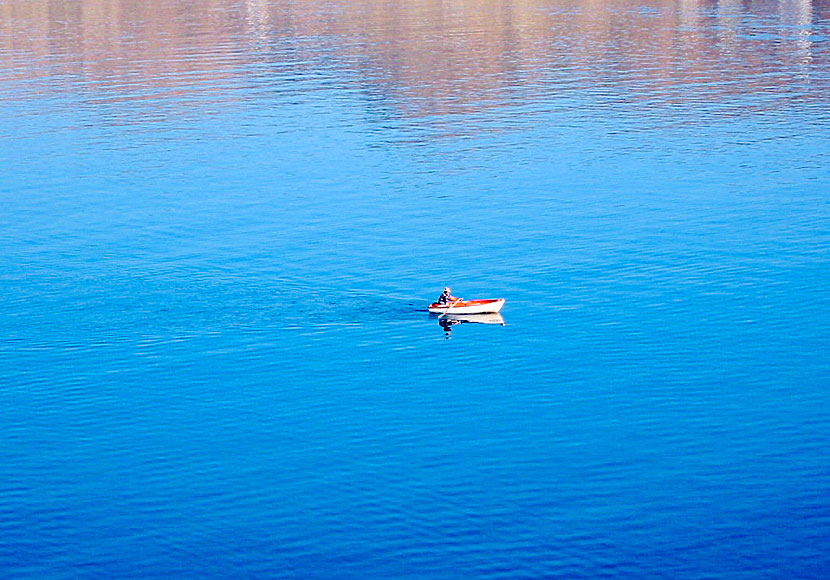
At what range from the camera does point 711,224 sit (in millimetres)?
70500

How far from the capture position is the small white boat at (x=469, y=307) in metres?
55.7

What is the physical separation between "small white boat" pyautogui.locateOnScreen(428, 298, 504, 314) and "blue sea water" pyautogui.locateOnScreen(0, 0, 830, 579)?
72 centimetres

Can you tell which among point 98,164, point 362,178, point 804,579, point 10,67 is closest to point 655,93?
point 362,178

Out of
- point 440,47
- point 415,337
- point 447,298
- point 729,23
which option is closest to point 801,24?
point 729,23

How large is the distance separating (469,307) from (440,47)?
89.6 metres

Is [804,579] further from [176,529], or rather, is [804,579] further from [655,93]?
[655,93]

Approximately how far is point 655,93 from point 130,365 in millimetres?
70638

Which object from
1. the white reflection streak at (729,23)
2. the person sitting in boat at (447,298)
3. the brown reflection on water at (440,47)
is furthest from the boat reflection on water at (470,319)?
the white reflection streak at (729,23)

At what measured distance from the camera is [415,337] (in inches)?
2168

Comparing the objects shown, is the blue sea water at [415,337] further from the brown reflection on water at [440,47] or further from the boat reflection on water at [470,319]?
the brown reflection on water at [440,47]

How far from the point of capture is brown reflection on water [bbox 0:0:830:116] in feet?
383

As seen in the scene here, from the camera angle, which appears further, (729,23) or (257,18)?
(257,18)

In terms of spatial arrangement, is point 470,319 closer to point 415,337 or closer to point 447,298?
point 447,298

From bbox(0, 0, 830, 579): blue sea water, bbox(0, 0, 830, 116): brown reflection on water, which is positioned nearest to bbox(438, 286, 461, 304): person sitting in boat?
bbox(0, 0, 830, 579): blue sea water
